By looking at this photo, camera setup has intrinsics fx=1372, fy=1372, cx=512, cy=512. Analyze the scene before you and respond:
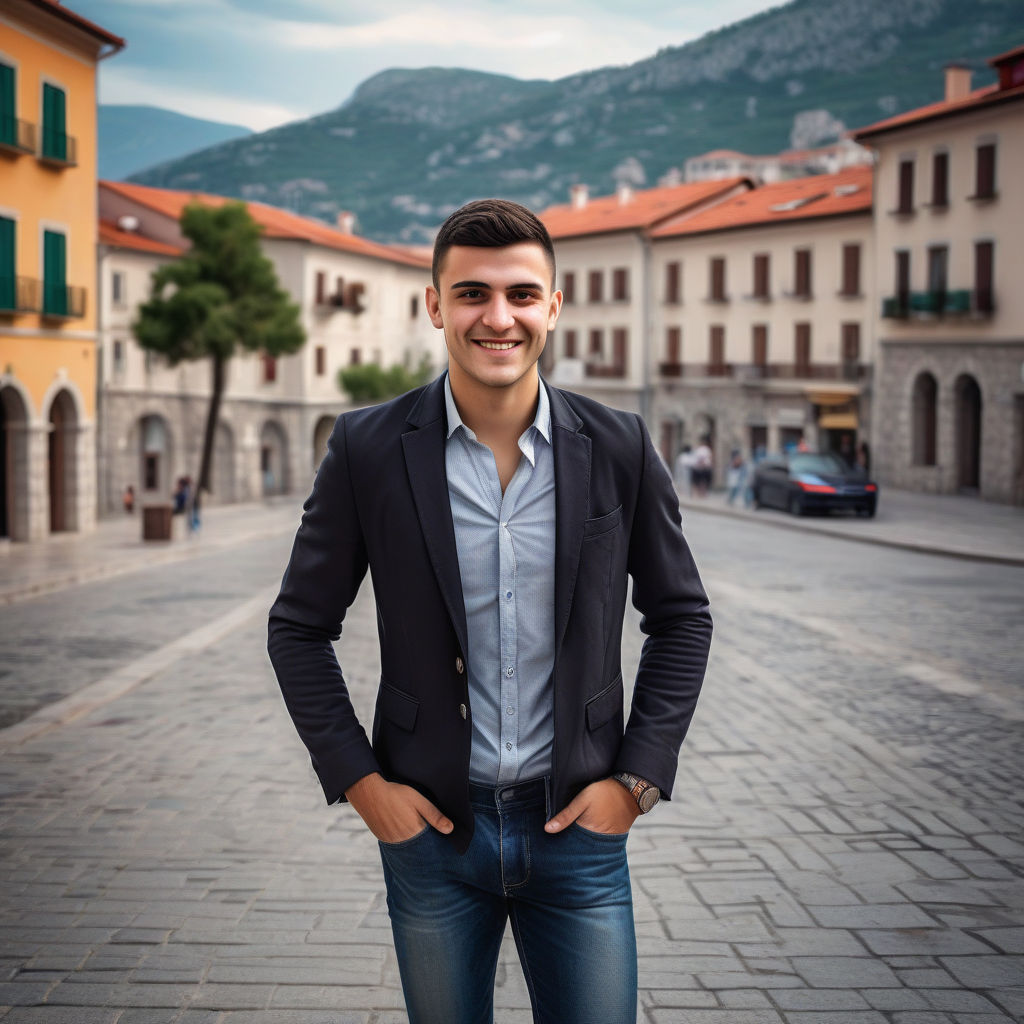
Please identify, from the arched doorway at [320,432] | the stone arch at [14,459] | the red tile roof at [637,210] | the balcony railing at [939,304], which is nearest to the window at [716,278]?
the red tile roof at [637,210]

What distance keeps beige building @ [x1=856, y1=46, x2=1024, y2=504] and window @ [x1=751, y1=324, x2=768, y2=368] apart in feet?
27.4

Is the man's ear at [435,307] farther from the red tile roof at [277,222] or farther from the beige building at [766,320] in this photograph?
the red tile roof at [277,222]

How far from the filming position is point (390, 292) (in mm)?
70188

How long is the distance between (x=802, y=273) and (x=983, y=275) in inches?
483

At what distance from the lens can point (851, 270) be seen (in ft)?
159

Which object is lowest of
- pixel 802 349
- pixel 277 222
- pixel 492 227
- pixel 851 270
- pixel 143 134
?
pixel 492 227

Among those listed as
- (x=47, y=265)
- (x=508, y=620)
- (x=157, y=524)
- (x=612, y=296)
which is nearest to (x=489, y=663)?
(x=508, y=620)

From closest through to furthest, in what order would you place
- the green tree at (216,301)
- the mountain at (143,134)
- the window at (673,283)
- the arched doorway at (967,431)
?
the mountain at (143,134)
the arched doorway at (967,431)
the green tree at (216,301)
the window at (673,283)

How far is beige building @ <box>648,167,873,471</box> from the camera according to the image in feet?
159

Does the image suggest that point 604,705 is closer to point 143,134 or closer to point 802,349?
point 143,134

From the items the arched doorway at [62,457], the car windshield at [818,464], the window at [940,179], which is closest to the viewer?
the arched doorway at [62,457]

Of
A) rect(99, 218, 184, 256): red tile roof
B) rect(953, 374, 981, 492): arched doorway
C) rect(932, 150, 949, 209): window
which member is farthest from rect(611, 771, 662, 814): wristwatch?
rect(99, 218, 184, 256): red tile roof

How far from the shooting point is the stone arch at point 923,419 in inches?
1658

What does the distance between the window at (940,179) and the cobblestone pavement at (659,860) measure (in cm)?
3276
